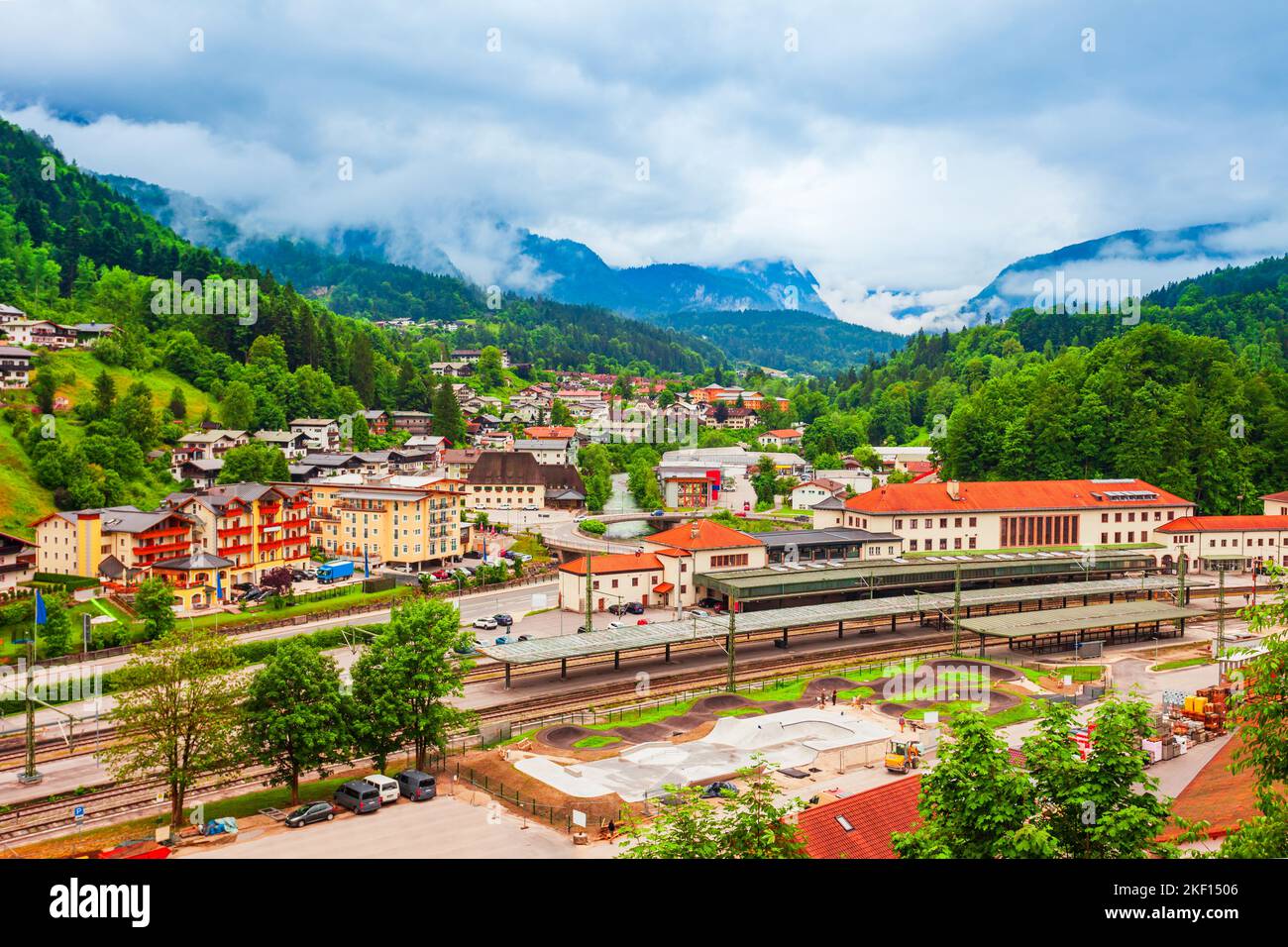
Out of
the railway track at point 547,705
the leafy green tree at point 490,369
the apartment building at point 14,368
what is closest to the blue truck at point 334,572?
the railway track at point 547,705

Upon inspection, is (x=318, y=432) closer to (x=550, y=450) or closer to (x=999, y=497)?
(x=550, y=450)

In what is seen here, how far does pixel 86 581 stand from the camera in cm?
5325

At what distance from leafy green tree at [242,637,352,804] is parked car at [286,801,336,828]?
1.47m

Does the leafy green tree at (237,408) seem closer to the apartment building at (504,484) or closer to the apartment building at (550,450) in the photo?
the apartment building at (504,484)

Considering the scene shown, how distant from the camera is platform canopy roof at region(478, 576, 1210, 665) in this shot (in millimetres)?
40562

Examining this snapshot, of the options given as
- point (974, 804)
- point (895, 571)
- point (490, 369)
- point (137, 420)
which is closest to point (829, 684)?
point (895, 571)

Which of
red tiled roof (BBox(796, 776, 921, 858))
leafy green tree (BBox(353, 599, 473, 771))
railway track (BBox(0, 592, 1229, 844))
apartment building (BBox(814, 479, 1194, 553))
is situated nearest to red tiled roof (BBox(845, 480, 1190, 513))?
apartment building (BBox(814, 479, 1194, 553))

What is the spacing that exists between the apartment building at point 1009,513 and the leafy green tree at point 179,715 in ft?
161

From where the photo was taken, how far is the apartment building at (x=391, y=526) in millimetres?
64875

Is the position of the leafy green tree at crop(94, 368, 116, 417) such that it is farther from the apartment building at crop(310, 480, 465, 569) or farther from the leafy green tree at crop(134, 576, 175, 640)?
the leafy green tree at crop(134, 576, 175, 640)

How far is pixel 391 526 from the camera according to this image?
2554 inches

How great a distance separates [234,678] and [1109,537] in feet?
214
